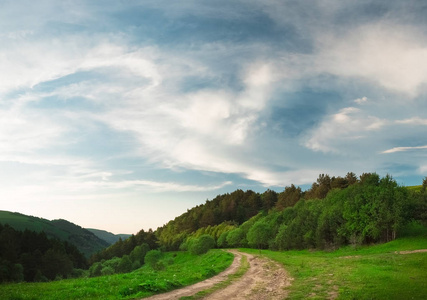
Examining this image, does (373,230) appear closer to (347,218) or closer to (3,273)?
(347,218)

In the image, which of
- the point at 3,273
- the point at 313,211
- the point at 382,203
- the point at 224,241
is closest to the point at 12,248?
the point at 3,273

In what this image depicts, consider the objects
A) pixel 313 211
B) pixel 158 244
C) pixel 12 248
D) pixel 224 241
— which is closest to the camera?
pixel 313 211

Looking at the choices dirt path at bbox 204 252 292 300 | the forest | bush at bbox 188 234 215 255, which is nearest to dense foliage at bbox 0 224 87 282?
the forest

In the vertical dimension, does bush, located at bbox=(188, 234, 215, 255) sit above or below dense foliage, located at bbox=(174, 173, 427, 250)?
below

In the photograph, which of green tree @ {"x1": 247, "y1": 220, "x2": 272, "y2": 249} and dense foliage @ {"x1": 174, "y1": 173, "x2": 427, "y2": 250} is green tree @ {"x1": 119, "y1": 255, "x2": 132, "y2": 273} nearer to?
green tree @ {"x1": 247, "y1": 220, "x2": 272, "y2": 249}

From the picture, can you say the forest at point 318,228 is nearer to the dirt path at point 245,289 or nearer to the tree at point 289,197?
the tree at point 289,197

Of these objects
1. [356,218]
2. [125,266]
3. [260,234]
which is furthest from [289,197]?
[356,218]

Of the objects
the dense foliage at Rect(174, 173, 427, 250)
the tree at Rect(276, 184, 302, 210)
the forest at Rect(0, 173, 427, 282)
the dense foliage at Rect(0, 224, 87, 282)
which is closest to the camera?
the dense foliage at Rect(174, 173, 427, 250)

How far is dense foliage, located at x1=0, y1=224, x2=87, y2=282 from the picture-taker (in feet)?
360

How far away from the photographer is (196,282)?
26.4 meters

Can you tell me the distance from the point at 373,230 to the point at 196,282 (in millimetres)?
49268

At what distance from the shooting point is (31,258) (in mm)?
131125

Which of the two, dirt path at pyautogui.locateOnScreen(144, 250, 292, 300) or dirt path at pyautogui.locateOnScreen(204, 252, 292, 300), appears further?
dirt path at pyautogui.locateOnScreen(204, 252, 292, 300)

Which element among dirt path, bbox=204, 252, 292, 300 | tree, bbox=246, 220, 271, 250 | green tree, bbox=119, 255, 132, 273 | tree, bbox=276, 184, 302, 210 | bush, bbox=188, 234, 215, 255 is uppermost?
tree, bbox=276, 184, 302, 210
